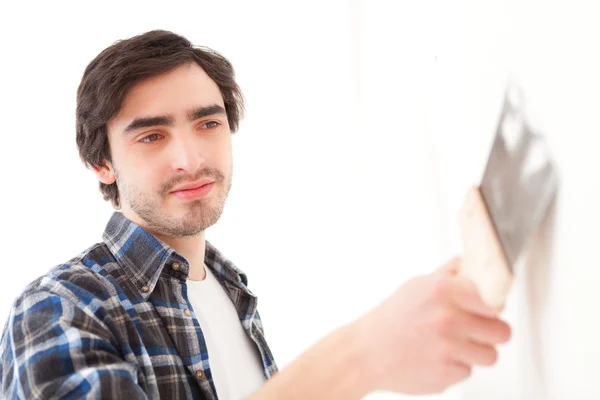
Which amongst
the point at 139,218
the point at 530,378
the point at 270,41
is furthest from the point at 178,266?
the point at 270,41

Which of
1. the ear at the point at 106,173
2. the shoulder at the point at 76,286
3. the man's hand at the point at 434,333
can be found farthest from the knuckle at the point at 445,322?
the ear at the point at 106,173


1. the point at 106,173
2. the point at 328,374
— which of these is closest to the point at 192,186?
the point at 106,173

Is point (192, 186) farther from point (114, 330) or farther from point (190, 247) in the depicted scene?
point (114, 330)

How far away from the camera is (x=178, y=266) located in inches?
49.2

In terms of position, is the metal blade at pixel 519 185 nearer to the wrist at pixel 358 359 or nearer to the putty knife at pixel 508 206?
the putty knife at pixel 508 206

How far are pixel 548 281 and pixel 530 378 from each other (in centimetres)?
16

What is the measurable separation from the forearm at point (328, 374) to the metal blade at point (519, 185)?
0.21 m

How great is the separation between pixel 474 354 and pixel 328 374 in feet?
0.62

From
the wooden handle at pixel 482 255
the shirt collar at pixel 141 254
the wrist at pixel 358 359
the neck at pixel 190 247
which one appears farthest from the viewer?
the neck at pixel 190 247

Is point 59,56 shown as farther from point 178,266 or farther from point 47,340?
point 47,340

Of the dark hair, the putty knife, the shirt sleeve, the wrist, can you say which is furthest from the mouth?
the putty knife

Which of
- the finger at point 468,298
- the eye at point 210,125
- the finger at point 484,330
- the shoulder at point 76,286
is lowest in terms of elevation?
the finger at point 484,330

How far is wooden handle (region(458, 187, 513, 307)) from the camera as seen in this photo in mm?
582

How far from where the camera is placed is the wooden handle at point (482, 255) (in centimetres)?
58
